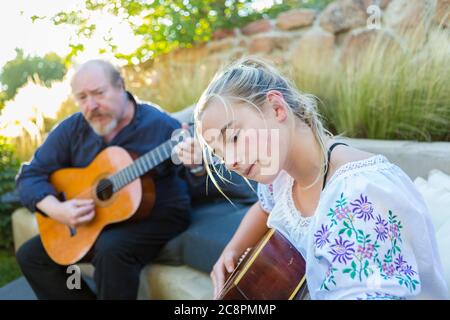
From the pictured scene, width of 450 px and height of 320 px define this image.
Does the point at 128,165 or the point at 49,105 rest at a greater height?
the point at 128,165

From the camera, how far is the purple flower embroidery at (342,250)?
2.85ft

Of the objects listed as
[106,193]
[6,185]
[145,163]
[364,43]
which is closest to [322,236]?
[145,163]

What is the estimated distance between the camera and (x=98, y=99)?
7.58ft

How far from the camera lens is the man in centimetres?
215

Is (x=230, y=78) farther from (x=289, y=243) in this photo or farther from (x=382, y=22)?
(x=382, y=22)

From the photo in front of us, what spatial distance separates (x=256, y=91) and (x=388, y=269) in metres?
0.51

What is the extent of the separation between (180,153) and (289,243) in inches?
33.6

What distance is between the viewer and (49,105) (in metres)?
4.87

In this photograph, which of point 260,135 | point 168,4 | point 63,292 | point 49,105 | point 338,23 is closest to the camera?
point 260,135

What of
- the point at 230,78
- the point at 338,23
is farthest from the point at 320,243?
the point at 338,23

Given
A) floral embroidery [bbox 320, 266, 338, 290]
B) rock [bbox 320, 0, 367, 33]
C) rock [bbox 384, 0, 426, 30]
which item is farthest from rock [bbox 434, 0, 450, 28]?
floral embroidery [bbox 320, 266, 338, 290]

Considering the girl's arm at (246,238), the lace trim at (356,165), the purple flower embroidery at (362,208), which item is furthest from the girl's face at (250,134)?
the girl's arm at (246,238)

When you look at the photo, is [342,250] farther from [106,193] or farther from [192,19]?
[192,19]
